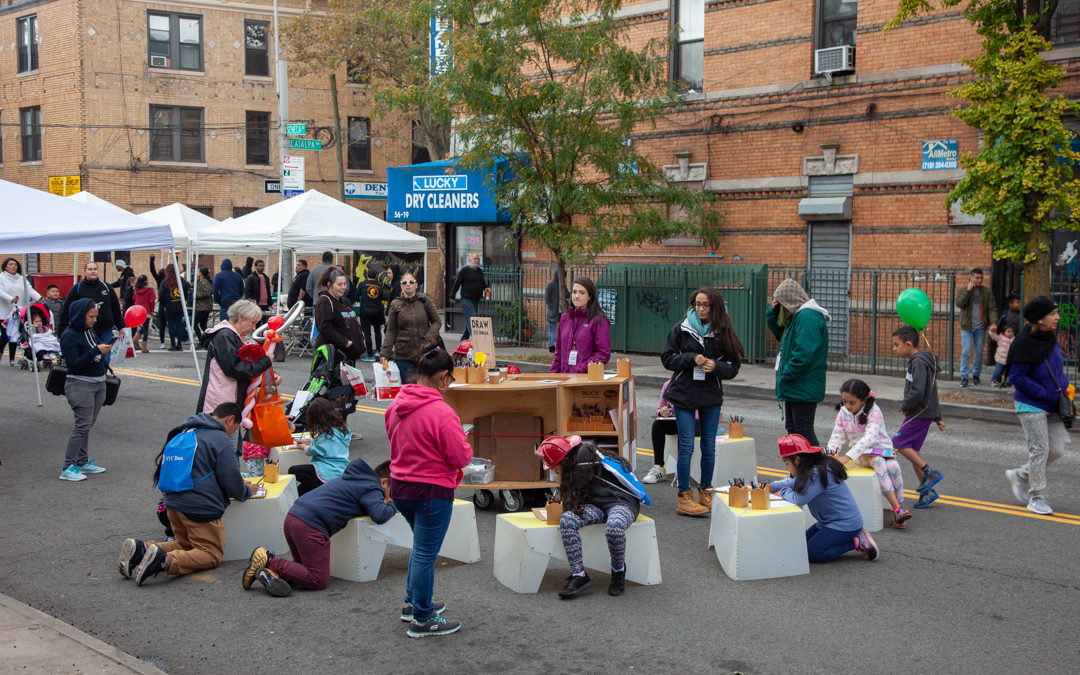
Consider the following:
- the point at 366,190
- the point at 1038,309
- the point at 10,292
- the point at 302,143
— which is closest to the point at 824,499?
the point at 1038,309

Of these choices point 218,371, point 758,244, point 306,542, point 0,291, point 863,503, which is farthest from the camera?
point 758,244

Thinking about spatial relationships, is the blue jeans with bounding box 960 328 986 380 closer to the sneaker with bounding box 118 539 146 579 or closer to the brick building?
the sneaker with bounding box 118 539 146 579

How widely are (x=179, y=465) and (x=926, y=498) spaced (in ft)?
18.9

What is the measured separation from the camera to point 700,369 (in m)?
7.73

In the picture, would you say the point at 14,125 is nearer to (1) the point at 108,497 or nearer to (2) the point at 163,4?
(2) the point at 163,4

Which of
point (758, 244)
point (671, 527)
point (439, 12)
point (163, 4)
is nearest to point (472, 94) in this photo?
point (439, 12)

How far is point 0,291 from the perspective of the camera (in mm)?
15664

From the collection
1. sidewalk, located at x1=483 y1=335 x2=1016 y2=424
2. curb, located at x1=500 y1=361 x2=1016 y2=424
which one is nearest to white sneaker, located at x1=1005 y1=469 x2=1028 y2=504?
sidewalk, located at x1=483 y1=335 x2=1016 y2=424

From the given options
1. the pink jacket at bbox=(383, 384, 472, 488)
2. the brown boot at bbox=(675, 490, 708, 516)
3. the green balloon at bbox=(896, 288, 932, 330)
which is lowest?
the brown boot at bbox=(675, 490, 708, 516)

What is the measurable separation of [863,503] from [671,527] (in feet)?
4.73

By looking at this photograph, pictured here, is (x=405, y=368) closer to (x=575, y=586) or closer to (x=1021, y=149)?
A: (x=575, y=586)

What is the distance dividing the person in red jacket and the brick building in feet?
104

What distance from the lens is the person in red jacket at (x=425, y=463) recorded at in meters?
5.23

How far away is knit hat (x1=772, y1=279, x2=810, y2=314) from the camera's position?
800 centimetres
